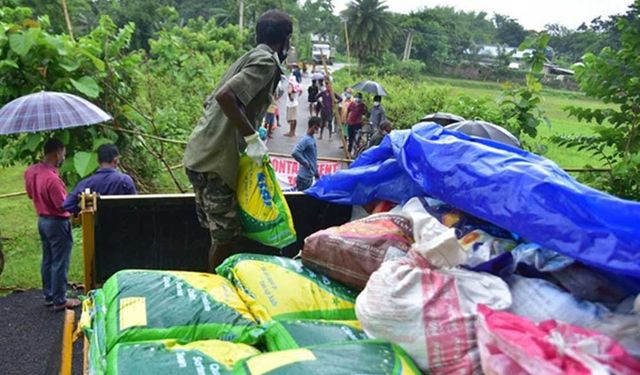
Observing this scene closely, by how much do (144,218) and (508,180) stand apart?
5.86 ft

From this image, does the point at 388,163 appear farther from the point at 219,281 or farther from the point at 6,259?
the point at 6,259

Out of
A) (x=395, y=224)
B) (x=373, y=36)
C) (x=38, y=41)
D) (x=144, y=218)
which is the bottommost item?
(x=144, y=218)

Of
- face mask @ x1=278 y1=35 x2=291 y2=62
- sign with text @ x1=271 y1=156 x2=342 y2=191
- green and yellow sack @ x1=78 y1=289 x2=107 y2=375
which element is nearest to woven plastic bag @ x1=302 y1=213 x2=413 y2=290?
green and yellow sack @ x1=78 y1=289 x2=107 y2=375

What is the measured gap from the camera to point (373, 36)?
41.8 metres

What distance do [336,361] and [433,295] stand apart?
29 cm

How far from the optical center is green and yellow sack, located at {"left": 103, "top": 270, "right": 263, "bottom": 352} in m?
1.61

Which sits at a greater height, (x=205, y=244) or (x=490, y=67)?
(x=490, y=67)

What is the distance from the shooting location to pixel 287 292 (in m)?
1.86

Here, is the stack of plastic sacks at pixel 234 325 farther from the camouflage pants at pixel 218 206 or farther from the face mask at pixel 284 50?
the face mask at pixel 284 50

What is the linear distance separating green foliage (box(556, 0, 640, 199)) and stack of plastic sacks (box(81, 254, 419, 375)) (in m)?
2.50

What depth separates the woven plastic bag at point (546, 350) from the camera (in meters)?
1.05

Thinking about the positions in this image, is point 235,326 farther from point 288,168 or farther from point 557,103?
point 557,103

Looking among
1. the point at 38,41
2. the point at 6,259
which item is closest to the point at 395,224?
the point at 38,41

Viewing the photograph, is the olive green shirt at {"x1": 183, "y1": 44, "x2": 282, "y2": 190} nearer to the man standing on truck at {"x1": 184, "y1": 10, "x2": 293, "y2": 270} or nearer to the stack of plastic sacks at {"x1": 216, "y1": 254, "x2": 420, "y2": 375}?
the man standing on truck at {"x1": 184, "y1": 10, "x2": 293, "y2": 270}
